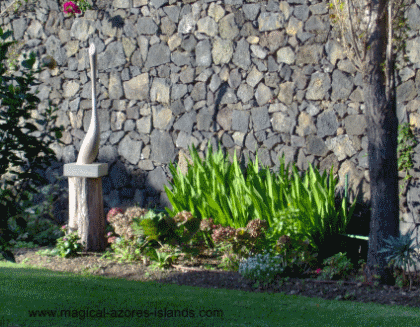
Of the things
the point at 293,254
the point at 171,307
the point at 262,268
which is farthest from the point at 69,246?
the point at 171,307

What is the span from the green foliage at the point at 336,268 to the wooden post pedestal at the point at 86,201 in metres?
2.42

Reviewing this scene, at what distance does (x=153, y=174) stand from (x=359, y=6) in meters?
3.22

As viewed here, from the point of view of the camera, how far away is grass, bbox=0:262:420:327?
2600mm

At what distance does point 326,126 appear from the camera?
5359mm

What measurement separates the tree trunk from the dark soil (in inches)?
11.5

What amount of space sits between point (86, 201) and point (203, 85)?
6.58 feet

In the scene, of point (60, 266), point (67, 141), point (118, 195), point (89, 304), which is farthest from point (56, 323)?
point (67, 141)

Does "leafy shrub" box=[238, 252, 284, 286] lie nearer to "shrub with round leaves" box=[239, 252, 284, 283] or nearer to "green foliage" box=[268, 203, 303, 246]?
"shrub with round leaves" box=[239, 252, 284, 283]

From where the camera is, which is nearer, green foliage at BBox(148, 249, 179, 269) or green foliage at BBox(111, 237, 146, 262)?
green foliage at BBox(148, 249, 179, 269)

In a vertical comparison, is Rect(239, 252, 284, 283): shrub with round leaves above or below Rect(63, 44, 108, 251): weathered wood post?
below

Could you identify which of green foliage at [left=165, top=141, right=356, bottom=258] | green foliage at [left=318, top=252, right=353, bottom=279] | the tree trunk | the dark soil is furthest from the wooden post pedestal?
the tree trunk

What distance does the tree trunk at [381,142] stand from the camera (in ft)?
13.3

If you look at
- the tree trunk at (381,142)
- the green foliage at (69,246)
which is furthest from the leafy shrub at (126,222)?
the tree trunk at (381,142)

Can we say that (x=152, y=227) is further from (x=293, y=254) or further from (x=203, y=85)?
(x=203, y=85)
